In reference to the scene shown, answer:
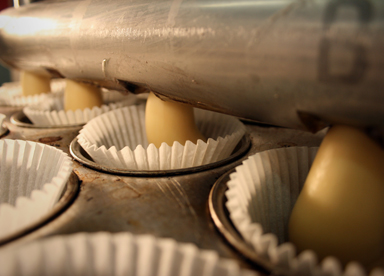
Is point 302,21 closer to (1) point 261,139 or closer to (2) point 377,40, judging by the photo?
(2) point 377,40

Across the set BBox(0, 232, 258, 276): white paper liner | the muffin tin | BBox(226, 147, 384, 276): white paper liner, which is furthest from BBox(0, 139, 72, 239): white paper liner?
BBox(226, 147, 384, 276): white paper liner

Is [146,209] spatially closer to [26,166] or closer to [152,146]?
[152,146]

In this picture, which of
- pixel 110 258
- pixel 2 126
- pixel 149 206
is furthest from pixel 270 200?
pixel 2 126

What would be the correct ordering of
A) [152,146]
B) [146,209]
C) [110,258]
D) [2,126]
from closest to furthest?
[110,258] → [146,209] → [152,146] → [2,126]

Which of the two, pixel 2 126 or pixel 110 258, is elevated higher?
pixel 110 258

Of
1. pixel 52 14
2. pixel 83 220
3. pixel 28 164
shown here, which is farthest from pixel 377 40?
pixel 52 14

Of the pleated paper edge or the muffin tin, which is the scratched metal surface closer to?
the muffin tin
